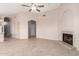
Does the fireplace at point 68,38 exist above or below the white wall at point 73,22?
below

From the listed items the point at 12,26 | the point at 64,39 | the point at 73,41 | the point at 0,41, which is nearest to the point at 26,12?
the point at 12,26

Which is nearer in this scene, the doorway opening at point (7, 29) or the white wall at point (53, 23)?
the doorway opening at point (7, 29)

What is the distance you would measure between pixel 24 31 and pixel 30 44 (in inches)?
29.7

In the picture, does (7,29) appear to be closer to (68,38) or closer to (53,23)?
(68,38)

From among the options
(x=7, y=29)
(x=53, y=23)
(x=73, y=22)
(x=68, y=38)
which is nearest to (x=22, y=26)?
(x=7, y=29)

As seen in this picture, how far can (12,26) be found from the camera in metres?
4.57

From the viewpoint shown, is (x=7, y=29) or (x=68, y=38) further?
(x=68, y=38)

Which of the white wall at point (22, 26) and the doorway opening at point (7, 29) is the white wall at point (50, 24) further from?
the doorway opening at point (7, 29)

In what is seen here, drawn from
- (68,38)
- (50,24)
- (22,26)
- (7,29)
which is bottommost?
(68,38)

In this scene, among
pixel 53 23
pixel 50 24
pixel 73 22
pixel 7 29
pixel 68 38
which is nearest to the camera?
pixel 7 29

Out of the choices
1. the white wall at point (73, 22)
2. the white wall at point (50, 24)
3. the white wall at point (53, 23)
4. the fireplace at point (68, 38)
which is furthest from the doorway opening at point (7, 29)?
the white wall at point (50, 24)

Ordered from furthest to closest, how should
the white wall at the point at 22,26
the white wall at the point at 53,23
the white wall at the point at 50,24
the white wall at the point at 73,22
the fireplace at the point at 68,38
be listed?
1. the white wall at the point at 50,24
2. the fireplace at the point at 68,38
3. the white wall at the point at 73,22
4. the white wall at the point at 53,23
5. the white wall at the point at 22,26

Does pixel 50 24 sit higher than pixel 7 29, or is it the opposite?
pixel 50 24

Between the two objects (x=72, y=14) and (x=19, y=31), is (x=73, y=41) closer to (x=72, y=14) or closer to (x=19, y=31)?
(x=72, y=14)
